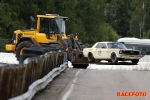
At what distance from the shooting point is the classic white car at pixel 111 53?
2780 cm

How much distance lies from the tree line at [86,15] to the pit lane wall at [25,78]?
45.0m

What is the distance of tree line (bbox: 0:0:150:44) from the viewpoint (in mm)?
63625

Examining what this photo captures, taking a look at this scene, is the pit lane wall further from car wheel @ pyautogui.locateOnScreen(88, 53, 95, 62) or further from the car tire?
car wheel @ pyautogui.locateOnScreen(88, 53, 95, 62)

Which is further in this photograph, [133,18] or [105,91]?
[133,18]

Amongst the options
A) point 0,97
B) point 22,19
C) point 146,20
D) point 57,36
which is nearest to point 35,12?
point 22,19

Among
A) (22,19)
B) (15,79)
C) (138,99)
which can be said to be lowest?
(138,99)

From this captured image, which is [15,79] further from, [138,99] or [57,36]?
[57,36]

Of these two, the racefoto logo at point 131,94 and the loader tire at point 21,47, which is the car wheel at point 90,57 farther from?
the racefoto logo at point 131,94

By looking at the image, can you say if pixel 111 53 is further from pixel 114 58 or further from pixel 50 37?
pixel 50 37

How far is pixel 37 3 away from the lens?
71.8 metres

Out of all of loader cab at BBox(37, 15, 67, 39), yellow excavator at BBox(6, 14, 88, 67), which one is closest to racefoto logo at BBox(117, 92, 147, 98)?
yellow excavator at BBox(6, 14, 88, 67)

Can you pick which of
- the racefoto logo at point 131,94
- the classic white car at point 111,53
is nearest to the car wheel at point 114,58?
the classic white car at point 111,53

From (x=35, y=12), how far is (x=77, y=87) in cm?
5169

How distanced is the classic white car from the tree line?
31442mm
